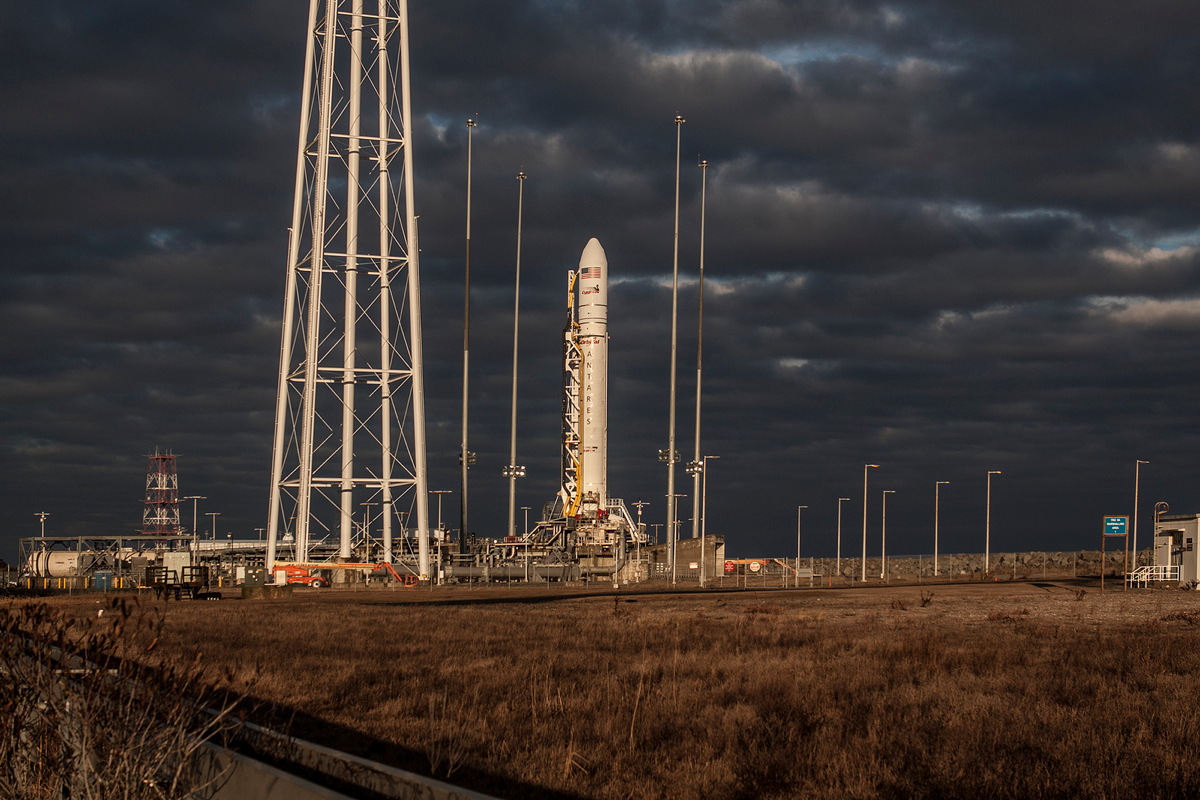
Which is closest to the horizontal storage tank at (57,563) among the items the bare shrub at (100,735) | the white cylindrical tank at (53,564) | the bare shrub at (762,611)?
the white cylindrical tank at (53,564)

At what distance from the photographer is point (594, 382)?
89.6 metres

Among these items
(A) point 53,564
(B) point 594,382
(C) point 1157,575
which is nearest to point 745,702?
(C) point 1157,575

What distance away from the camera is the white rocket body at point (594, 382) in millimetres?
89688

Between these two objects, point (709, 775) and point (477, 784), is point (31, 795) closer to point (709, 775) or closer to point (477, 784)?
point (477, 784)

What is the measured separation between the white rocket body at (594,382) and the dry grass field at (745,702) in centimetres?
5685

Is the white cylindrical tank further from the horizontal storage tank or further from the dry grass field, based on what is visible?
the dry grass field

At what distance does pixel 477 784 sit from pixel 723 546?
266 feet

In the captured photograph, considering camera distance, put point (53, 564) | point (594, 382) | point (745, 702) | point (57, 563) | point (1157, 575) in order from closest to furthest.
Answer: point (745, 702) < point (1157, 575) < point (594, 382) < point (53, 564) < point (57, 563)

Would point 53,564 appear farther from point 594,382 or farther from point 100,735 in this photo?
point 100,735

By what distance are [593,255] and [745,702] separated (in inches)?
2964

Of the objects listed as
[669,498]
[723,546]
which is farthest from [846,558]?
[669,498]

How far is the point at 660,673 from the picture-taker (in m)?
20.2

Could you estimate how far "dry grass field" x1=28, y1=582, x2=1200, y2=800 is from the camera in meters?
11.5

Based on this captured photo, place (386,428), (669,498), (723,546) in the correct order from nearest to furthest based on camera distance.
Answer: (386,428)
(669,498)
(723,546)
